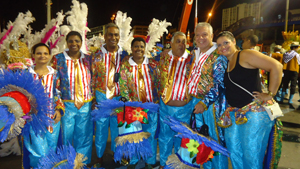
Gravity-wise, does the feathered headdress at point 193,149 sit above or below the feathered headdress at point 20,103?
below

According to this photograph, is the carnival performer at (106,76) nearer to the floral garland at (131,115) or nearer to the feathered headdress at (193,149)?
the floral garland at (131,115)

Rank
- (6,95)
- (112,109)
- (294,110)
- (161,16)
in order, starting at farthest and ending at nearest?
1. (161,16)
2. (294,110)
3. (112,109)
4. (6,95)

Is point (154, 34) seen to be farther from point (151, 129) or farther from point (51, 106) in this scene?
point (51, 106)

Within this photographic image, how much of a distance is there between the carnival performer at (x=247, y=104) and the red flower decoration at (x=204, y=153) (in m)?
0.40

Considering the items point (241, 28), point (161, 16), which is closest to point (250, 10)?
point (241, 28)

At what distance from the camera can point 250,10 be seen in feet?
126

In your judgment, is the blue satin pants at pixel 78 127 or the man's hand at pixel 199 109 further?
the blue satin pants at pixel 78 127

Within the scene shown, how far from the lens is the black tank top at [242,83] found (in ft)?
6.46

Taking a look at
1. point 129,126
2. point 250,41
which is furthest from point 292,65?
point 129,126

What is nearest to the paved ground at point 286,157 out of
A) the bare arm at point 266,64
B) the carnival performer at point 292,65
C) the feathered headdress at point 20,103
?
the feathered headdress at point 20,103

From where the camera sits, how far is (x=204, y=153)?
1.87 m

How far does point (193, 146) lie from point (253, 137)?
60 centimetres

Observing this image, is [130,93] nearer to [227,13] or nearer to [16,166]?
[16,166]

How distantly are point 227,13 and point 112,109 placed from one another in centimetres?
4151
